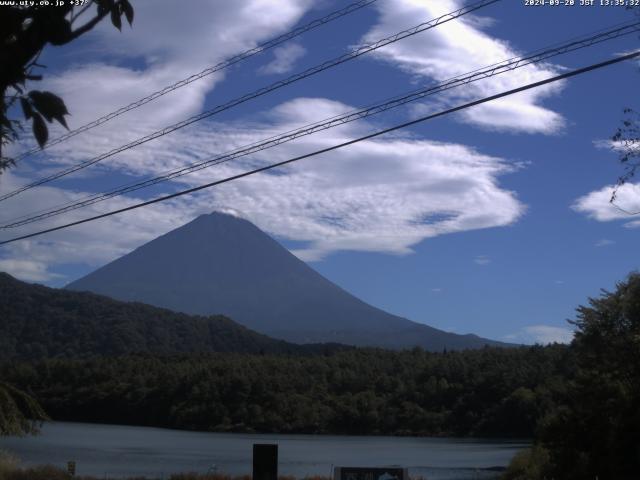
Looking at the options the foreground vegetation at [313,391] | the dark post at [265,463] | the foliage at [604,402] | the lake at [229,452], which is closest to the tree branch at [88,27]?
the dark post at [265,463]

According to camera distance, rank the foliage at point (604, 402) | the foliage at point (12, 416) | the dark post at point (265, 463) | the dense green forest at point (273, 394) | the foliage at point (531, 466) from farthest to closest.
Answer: the dense green forest at point (273, 394) < the foliage at point (531, 466) < the foliage at point (604, 402) < the foliage at point (12, 416) < the dark post at point (265, 463)

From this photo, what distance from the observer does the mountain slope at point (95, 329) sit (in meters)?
118

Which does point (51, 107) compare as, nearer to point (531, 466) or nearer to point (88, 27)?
point (88, 27)

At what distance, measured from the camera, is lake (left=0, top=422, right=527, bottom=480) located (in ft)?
154

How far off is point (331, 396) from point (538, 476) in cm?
6464

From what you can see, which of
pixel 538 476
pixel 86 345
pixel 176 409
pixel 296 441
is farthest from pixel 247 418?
pixel 538 476

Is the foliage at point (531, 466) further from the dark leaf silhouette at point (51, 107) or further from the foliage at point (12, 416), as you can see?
the dark leaf silhouette at point (51, 107)

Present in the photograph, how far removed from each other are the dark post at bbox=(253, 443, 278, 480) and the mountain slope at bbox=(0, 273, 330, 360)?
335 ft

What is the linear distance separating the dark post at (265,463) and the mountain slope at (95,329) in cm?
10216

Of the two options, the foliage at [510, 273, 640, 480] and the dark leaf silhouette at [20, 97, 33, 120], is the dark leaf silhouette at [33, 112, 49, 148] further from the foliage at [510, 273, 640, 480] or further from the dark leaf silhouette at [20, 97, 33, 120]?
the foliage at [510, 273, 640, 480]

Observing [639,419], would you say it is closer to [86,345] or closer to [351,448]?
[351,448]

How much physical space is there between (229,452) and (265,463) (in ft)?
156

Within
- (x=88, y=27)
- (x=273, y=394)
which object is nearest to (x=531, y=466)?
(x=88, y=27)

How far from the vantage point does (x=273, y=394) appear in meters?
86.8
